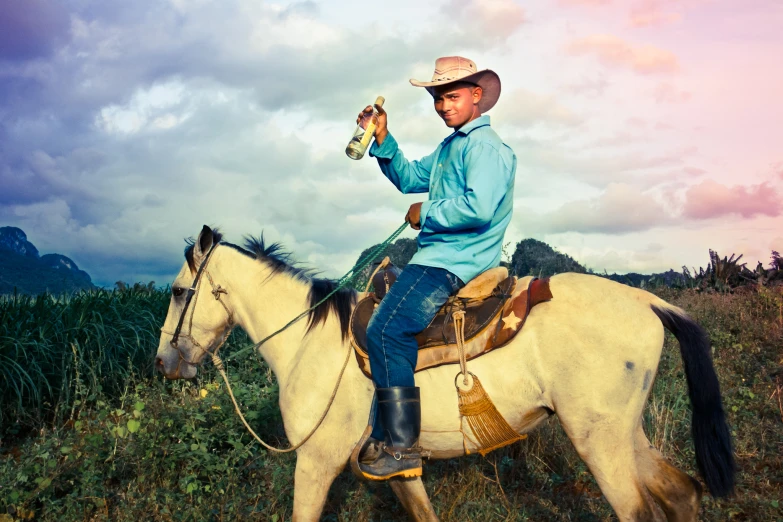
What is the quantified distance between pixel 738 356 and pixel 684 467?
169 inches

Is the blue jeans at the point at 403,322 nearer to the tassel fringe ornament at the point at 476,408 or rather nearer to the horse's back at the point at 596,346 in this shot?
the tassel fringe ornament at the point at 476,408

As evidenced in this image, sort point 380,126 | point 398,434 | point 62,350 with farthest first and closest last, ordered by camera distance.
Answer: point 62,350 → point 380,126 → point 398,434

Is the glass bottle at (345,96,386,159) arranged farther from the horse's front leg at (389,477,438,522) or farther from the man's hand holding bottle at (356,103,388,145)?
the horse's front leg at (389,477,438,522)

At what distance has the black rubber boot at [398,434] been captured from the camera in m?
3.48

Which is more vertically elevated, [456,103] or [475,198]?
[456,103]

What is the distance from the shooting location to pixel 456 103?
3.94m

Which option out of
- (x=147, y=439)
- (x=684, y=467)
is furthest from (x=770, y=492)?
(x=147, y=439)

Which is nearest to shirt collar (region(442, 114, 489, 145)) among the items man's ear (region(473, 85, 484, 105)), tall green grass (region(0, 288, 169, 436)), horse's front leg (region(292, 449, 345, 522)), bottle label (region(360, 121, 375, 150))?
man's ear (region(473, 85, 484, 105))

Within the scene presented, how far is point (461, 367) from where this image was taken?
360 cm

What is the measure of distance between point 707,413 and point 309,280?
2.81 meters

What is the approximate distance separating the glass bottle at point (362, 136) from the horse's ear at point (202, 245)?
3.84 feet

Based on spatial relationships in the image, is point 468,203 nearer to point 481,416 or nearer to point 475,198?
point 475,198

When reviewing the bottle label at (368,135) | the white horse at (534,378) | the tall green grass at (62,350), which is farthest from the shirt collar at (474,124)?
the tall green grass at (62,350)

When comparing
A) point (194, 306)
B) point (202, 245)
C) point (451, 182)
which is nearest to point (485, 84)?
point (451, 182)
